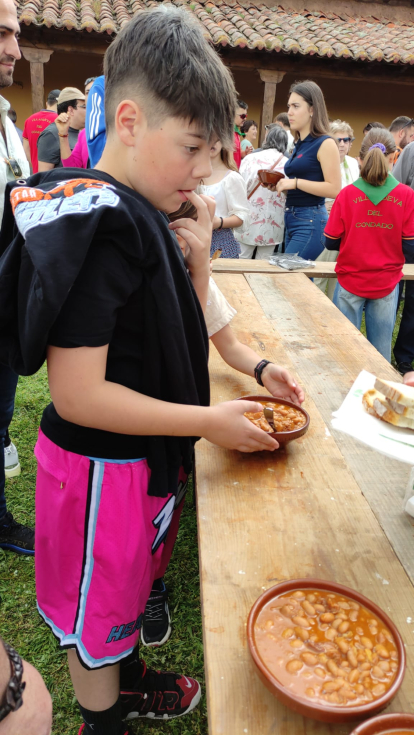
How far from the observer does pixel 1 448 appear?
7.04 ft

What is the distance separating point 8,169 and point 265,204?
3.09 meters

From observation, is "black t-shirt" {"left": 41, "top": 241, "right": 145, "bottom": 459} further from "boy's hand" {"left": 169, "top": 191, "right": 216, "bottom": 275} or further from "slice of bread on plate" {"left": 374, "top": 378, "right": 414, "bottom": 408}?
"slice of bread on plate" {"left": 374, "top": 378, "right": 414, "bottom": 408}

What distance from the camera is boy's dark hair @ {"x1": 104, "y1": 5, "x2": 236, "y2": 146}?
0.89 m

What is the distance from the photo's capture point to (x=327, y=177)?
421 cm

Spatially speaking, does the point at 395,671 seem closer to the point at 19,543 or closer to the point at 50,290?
the point at 50,290

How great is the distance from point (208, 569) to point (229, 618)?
12cm

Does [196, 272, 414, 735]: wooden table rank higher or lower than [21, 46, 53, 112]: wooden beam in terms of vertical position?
lower

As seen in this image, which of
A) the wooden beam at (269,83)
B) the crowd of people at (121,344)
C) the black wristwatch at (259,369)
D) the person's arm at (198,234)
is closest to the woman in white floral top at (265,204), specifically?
the black wristwatch at (259,369)

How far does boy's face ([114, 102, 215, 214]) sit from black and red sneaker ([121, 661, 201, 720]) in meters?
1.41

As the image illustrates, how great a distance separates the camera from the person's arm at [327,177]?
417cm

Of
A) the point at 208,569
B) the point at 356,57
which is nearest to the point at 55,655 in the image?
the point at 208,569

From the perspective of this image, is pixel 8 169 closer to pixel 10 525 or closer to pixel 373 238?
pixel 10 525

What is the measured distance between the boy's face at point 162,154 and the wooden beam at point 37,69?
11229mm

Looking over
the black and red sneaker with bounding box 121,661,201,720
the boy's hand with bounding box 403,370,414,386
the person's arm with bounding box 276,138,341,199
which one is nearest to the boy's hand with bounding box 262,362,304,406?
the boy's hand with bounding box 403,370,414,386
